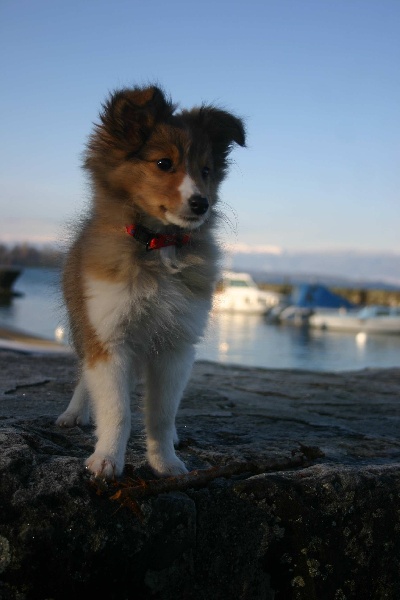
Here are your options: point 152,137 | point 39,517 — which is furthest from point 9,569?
point 152,137

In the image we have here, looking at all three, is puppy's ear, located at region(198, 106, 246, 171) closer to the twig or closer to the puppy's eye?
the puppy's eye

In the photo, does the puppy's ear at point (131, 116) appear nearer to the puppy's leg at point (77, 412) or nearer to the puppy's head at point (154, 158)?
the puppy's head at point (154, 158)

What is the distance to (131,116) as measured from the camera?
315cm

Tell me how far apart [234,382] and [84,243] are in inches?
104

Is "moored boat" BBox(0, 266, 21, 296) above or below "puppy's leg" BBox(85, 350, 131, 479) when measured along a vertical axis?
below

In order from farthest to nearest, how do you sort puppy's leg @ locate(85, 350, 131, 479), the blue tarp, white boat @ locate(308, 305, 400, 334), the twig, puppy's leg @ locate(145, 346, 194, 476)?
the blue tarp, white boat @ locate(308, 305, 400, 334), puppy's leg @ locate(145, 346, 194, 476), puppy's leg @ locate(85, 350, 131, 479), the twig

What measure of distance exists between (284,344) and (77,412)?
29069mm

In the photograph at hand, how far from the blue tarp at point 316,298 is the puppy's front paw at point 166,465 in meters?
43.1

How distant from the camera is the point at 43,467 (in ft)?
7.98

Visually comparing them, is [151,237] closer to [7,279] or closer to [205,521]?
[205,521]

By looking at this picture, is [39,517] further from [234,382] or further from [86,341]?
[234,382]

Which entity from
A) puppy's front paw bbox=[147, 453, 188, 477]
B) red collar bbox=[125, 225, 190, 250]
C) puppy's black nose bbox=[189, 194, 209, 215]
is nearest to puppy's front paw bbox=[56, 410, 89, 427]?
puppy's front paw bbox=[147, 453, 188, 477]

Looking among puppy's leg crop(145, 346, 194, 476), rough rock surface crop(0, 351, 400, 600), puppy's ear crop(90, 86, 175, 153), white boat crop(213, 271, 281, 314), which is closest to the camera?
rough rock surface crop(0, 351, 400, 600)

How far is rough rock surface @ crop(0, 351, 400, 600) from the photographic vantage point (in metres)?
2.24
